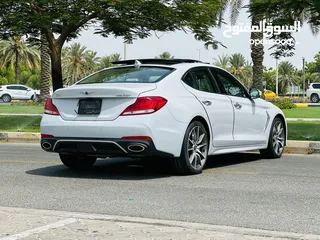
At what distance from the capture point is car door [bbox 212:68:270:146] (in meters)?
9.52

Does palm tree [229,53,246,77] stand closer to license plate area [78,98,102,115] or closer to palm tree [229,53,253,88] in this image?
palm tree [229,53,253,88]

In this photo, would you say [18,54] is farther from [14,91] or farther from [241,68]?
[241,68]

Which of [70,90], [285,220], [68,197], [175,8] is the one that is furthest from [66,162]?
[175,8]

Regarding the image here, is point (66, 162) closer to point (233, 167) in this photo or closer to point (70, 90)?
point (70, 90)

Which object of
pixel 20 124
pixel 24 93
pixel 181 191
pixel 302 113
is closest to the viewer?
pixel 181 191

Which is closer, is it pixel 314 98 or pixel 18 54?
pixel 314 98

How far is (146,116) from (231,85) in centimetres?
254

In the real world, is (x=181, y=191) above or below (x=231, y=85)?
below

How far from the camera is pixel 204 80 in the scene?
9.08 meters

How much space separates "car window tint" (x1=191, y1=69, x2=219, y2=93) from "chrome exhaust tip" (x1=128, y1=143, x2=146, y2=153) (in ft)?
5.20

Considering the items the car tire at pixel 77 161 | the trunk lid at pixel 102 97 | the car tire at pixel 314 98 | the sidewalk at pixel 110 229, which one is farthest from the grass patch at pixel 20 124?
the car tire at pixel 314 98

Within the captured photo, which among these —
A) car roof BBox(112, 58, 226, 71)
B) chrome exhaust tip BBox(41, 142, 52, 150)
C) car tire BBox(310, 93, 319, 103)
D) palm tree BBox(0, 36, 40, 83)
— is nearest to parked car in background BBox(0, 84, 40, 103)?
palm tree BBox(0, 36, 40, 83)

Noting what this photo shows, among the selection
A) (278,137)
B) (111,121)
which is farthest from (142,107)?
(278,137)

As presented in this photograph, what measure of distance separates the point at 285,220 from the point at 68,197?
7.85 ft
